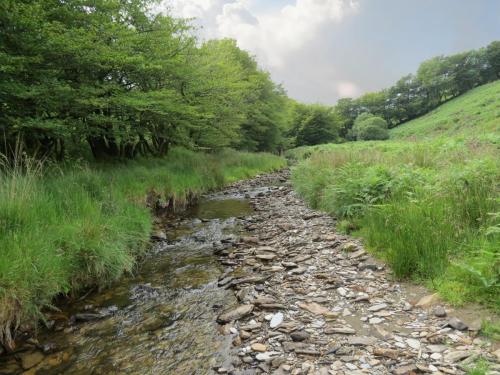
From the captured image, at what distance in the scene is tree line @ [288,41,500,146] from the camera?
59625 millimetres

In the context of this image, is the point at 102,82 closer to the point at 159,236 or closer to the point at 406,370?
the point at 159,236

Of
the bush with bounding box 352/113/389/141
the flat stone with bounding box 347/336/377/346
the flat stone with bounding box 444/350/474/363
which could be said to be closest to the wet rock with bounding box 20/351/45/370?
the flat stone with bounding box 347/336/377/346

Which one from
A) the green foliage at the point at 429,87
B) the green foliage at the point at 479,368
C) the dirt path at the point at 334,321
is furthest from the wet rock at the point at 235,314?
the green foliage at the point at 429,87

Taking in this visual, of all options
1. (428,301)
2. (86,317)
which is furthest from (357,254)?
(86,317)

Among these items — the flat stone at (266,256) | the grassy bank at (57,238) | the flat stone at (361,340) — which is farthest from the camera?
the flat stone at (266,256)

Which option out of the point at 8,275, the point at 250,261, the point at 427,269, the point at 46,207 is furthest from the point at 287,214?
the point at 8,275

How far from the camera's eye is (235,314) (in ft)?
13.2

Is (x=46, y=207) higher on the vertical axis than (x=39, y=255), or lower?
higher

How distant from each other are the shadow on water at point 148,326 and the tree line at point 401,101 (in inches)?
1978

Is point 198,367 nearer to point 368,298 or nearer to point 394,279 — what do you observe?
point 368,298

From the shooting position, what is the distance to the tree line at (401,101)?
59.6 meters

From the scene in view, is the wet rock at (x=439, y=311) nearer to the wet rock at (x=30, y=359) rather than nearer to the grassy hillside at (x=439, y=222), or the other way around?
the grassy hillside at (x=439, y=222)

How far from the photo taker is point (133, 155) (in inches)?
615

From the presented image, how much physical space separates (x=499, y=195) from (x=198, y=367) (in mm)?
4637
